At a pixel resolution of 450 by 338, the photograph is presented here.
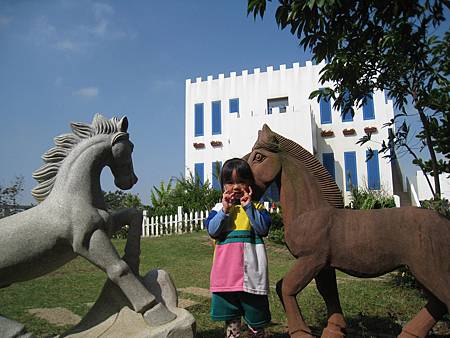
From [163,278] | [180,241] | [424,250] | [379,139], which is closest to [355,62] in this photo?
[424,250]

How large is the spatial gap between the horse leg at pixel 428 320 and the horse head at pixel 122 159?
2.21 m

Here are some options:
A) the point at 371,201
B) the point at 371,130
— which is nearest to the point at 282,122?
the point at 371,130

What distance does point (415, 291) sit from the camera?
5.61 m

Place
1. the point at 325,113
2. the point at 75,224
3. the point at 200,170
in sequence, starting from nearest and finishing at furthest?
the point at 75,224 → the point at 325,113 → the point at 200,170

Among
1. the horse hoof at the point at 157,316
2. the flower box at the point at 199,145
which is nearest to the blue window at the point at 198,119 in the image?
the flower box at the point at 199,145

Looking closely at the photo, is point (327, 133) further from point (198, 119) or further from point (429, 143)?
point (429, 143)

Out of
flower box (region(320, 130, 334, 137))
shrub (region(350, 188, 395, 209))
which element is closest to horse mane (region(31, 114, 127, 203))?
shrub (region(350, 188, 395, 209))

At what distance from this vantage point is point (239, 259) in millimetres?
2582

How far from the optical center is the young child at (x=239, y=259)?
2570 millimetres

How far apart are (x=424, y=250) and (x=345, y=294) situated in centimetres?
351

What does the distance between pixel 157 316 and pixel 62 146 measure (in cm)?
141

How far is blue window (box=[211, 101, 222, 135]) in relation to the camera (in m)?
19.1

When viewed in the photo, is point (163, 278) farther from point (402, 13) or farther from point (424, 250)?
→ point (402, 13)

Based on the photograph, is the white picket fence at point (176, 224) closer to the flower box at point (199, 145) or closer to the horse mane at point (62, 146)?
the flower box at point (199, 145)
